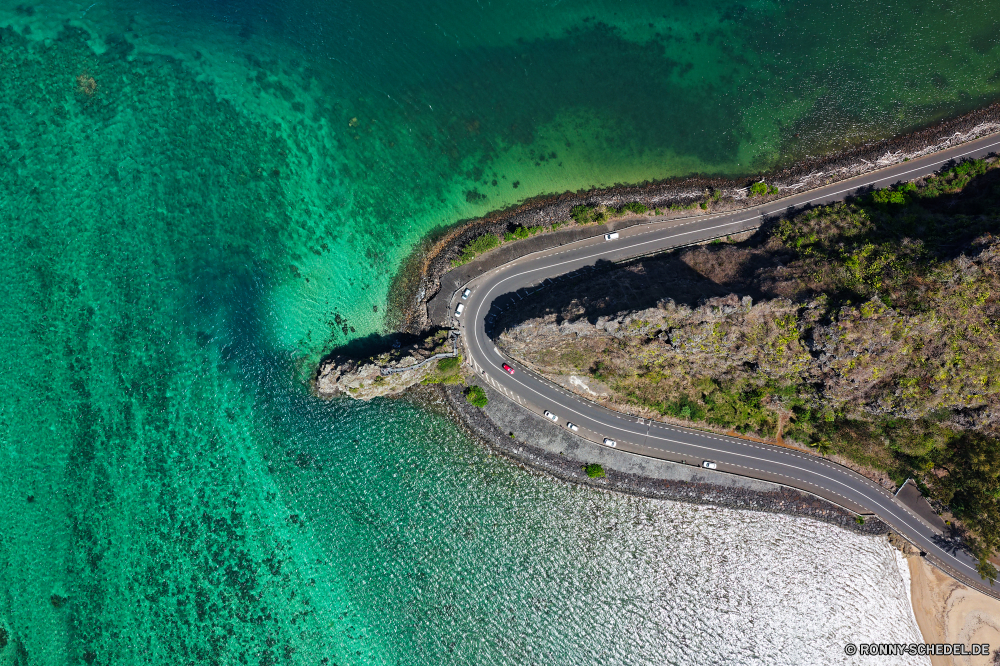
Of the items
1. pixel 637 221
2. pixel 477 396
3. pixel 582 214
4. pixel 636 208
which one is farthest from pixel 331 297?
pixel 636 208

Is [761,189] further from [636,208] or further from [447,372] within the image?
[447,372]

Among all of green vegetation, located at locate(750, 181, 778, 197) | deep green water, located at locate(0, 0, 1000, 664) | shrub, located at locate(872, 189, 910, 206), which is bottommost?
deep green water, located at locate(0, 0, 1000, 664)

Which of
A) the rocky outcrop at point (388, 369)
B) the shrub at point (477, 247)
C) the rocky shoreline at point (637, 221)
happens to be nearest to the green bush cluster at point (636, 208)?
the rocky shoreline at point (637, 221)

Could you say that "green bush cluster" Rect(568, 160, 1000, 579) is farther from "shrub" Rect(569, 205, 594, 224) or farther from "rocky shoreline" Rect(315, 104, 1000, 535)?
"shrub" Rect(569, 205, 594, 224)

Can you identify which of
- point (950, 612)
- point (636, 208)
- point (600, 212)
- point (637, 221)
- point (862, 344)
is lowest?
point (950, 612)

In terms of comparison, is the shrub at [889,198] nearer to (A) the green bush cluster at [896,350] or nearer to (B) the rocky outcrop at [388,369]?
(A) the green bush cluster at [896,350]

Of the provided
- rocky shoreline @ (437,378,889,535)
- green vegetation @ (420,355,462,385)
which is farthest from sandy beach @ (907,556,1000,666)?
green vegetation @ (420,355,462,385)
